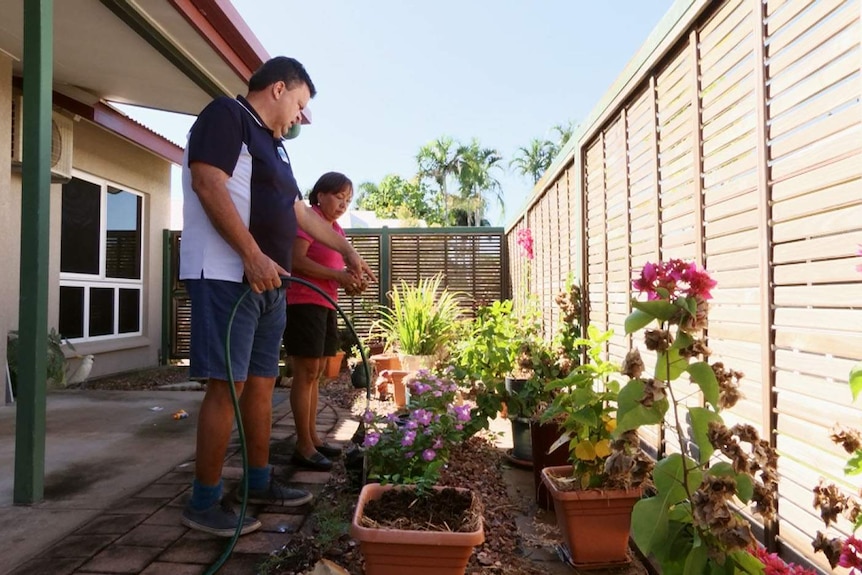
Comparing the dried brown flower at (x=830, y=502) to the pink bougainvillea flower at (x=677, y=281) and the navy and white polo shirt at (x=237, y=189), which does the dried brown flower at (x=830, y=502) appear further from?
the navy and white polo shirt at (x=237, y=189)

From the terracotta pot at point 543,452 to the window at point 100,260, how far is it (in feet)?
A: 15.3

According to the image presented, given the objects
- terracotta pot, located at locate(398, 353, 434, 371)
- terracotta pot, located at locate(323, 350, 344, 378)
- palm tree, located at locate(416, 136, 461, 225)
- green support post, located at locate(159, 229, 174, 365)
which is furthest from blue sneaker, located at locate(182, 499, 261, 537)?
palm tree, located at locate(416, 136, 461, 225)

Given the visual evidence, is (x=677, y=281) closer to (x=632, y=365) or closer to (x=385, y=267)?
(x=632, y=365)

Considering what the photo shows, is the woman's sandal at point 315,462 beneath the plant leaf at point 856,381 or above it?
beneath

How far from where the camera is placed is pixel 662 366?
1.33m

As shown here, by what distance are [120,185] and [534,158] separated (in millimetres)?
28258

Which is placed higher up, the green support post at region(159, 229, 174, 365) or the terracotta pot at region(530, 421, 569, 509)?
the green support post at region(159, 229, 174, 365)

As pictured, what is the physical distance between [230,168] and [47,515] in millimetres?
1310

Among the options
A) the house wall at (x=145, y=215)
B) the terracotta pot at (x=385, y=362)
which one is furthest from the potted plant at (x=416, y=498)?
the house wall at (x=145, y=215)

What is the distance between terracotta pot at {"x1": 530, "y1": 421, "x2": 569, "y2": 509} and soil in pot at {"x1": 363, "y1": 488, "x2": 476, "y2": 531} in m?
0.80

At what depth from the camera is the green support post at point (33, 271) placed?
6.47 feet

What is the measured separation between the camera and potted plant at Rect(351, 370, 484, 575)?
55.7 inches

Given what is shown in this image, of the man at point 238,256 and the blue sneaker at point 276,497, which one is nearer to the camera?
the man at point 238,256

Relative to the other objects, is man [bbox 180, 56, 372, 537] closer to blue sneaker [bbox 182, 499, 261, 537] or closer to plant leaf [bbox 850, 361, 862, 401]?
blue sneaker [bbox 182, 499, 261, 537]
